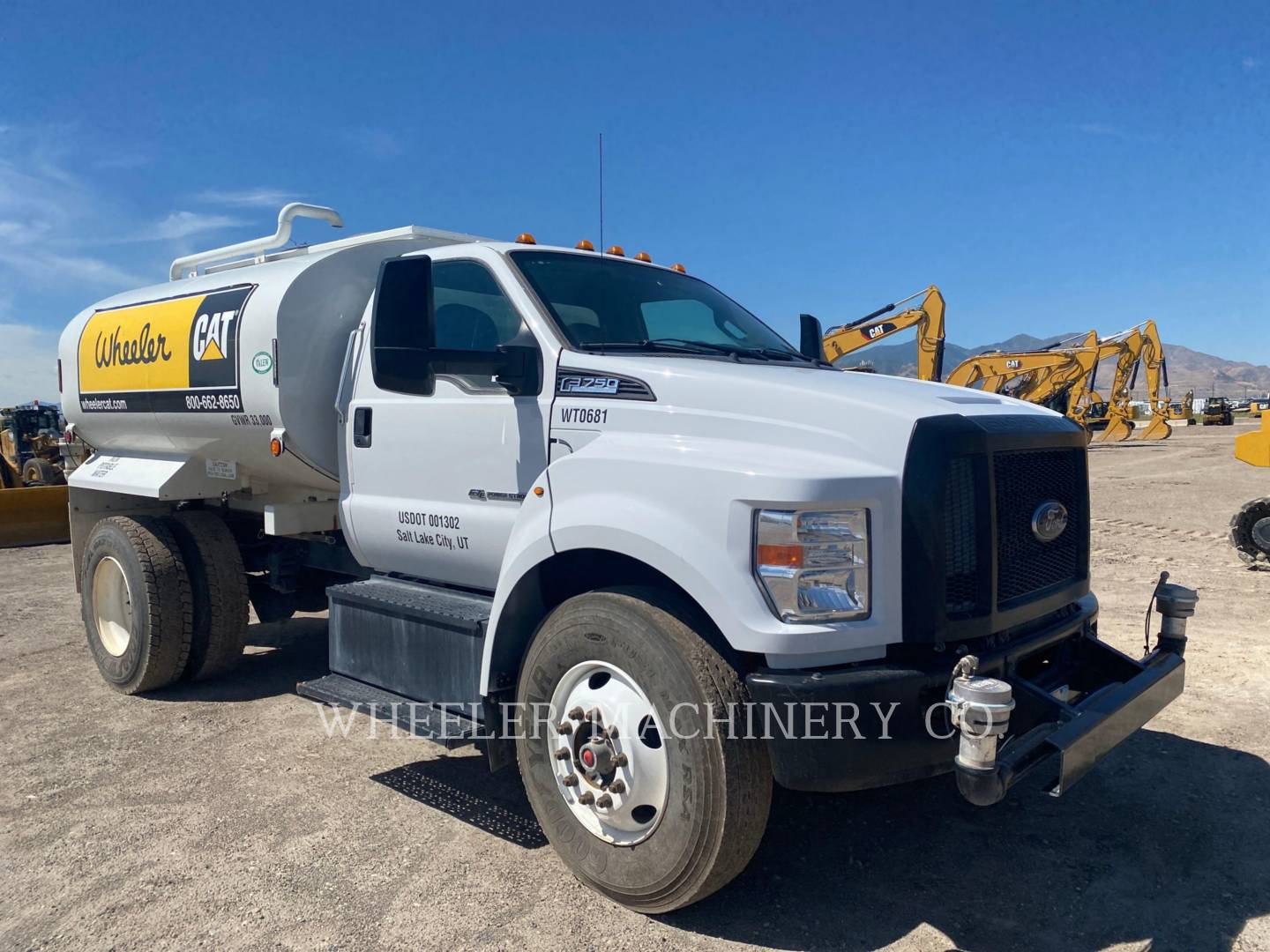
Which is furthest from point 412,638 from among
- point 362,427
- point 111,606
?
point 111,606

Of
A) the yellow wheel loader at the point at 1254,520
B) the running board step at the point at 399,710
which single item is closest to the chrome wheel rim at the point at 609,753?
the running board step at the point at 399,710

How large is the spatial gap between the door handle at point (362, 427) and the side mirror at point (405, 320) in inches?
30.0

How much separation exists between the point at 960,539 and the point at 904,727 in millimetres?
608

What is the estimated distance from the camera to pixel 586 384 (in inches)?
135

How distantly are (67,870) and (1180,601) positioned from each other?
4403 mm

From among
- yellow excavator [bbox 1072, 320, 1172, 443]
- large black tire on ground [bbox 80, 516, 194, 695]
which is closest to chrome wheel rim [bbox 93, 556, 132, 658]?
large black tire on ground [bbox 80, 516, 194, 695]

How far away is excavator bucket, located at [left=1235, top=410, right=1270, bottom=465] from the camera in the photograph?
9.26m

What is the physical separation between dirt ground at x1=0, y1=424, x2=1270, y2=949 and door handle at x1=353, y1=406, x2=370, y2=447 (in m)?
1.58

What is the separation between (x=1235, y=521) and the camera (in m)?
9.22

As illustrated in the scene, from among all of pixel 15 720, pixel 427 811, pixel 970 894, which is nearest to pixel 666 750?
pixel 970 894

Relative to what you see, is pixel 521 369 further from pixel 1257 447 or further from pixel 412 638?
pixel 1257 447

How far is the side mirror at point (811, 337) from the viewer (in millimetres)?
5082

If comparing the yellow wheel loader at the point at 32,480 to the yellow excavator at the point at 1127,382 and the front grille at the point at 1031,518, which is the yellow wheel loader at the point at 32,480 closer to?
the front grille at the point at 1031,518

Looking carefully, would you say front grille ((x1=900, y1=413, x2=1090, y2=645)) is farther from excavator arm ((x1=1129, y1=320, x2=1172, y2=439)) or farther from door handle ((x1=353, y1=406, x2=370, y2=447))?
excavator arm ((x1=1129, y1=320, x2=1172, y2=439))
